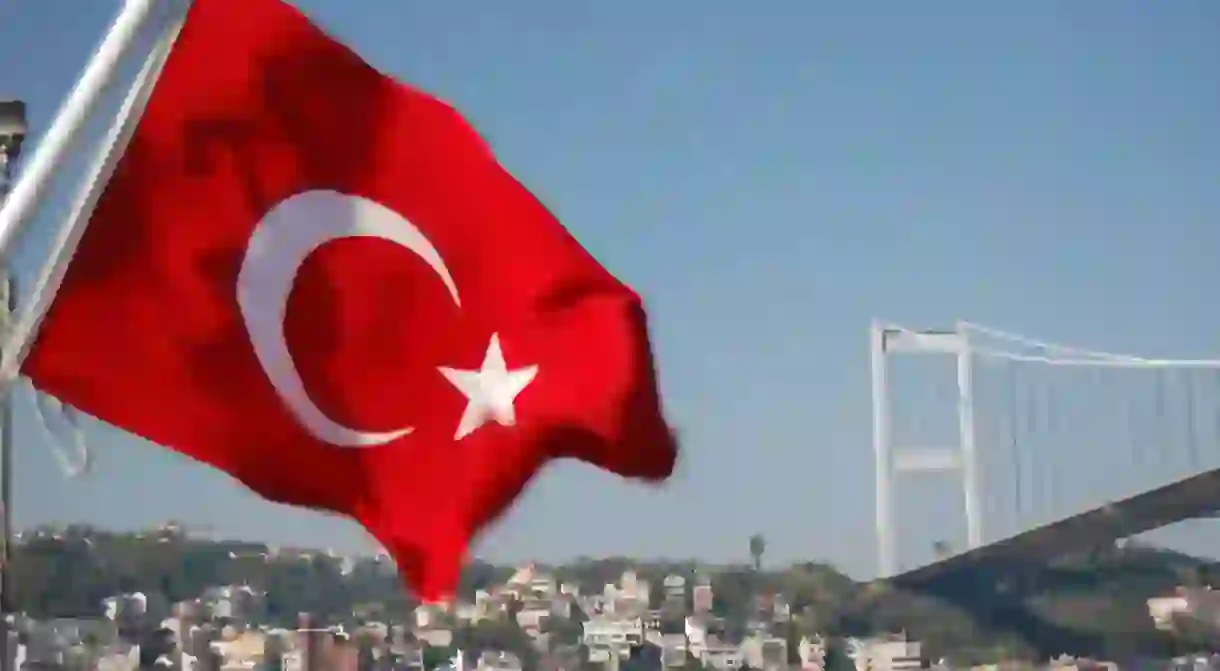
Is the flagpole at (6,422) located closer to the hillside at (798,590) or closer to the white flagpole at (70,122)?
the white flagpole at (70,122)

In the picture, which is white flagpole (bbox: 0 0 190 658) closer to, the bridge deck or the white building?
the bridge deck

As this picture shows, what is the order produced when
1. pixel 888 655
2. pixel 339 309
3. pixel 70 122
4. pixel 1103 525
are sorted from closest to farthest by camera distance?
pixel 70 122, pixel 339 309, pixel 1103 525, pixel 888 655

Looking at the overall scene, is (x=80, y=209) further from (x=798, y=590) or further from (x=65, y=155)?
(x=798, y=590)

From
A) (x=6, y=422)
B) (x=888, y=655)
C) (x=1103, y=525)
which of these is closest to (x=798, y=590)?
(x=888, y=655)

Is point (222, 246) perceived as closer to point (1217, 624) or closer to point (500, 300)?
point (500, 300)

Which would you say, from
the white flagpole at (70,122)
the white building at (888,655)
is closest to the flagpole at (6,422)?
the white flagpole at (70,122)

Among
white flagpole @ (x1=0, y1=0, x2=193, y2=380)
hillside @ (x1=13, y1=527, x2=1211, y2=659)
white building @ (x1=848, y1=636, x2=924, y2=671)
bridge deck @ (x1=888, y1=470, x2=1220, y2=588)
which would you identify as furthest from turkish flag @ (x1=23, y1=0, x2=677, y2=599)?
white building @ (x1=848, y1=636, x2=924, y2=671)
